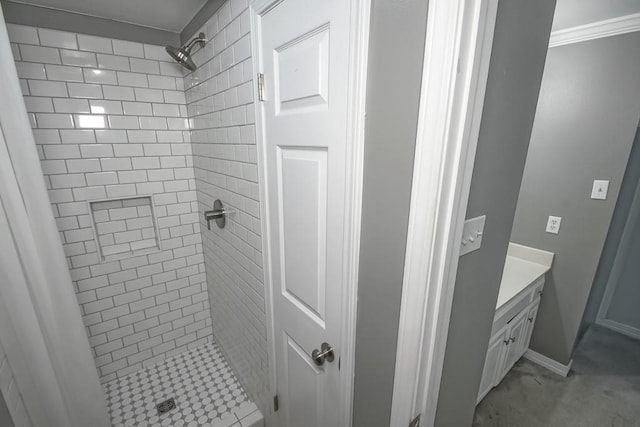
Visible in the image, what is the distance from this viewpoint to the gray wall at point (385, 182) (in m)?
0.53

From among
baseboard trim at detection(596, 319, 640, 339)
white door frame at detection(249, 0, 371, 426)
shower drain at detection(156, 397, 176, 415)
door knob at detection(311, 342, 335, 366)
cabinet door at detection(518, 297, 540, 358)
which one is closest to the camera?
white door frame at detection(249, 0, 371, 426)

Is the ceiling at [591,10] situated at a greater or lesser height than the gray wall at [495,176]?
greater

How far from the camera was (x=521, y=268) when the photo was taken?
188 centimetres

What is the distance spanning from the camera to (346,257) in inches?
28.2

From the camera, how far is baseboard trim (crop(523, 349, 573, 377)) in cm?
194

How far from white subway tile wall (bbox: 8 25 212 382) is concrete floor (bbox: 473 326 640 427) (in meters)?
2.20

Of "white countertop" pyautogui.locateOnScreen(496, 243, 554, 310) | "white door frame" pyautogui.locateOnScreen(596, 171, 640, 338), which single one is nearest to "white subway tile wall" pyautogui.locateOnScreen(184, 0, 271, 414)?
"white countertop" pyautogui.locateOnScreen(496, 243, 554, 310)

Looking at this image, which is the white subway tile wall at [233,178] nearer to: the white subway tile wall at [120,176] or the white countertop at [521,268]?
the white subway tile wall at [120,176]

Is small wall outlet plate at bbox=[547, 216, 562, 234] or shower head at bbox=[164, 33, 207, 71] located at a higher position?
shower head at bbox=[164, 33, 207, 71]

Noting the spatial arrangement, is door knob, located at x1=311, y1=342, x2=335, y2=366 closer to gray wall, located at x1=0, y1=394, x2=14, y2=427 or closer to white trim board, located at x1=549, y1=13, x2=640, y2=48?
gray wall, located at x1=0, y1=394, x2=14, y2=427

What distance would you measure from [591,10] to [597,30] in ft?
0.66

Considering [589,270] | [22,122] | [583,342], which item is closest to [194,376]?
[22,122]

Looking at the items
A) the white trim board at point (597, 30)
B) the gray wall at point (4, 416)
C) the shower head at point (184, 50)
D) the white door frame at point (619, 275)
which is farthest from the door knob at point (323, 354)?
the white door frame at point (619, 275)

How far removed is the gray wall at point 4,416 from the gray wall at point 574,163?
2734mm
